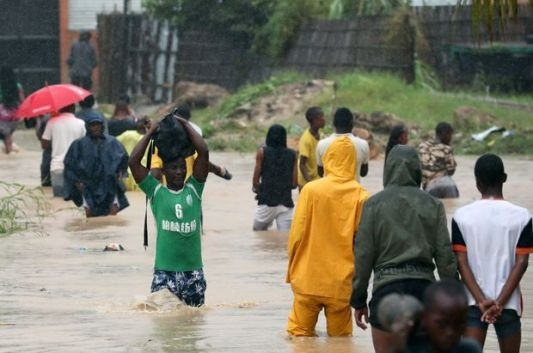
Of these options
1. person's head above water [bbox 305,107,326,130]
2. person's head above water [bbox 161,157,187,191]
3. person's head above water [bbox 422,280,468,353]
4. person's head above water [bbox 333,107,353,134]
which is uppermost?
person's head above water [bbox 422,280,468,353]

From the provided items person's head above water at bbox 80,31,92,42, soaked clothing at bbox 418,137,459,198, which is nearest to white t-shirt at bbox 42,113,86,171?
soaked clothing at bbox 418,137,459,198

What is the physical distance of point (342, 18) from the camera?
112ft

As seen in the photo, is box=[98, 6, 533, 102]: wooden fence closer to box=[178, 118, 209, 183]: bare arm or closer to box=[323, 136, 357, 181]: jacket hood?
box=[178, 118, 209, 183]: bare arm

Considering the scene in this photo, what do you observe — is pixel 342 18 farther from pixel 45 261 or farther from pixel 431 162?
pixel 45 261

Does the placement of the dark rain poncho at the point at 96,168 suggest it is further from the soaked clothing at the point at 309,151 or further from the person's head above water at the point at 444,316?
the person's head above water at the point at 444,316

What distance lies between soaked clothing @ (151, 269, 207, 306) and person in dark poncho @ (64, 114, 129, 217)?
662cm

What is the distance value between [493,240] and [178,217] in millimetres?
3273

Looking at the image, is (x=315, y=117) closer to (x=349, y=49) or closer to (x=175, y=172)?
(x=175, y=172)

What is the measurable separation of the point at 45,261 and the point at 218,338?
5.03m

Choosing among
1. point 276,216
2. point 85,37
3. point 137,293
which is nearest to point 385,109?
point 85,37

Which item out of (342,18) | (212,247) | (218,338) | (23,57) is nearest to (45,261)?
(212,247)

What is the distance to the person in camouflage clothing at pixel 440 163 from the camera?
18.7 meters

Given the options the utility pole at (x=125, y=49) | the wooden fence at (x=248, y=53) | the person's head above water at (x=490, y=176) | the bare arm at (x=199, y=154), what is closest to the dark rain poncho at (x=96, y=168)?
the bare arm at (x=199, y=154)

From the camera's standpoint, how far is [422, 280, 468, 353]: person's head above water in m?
5.46
